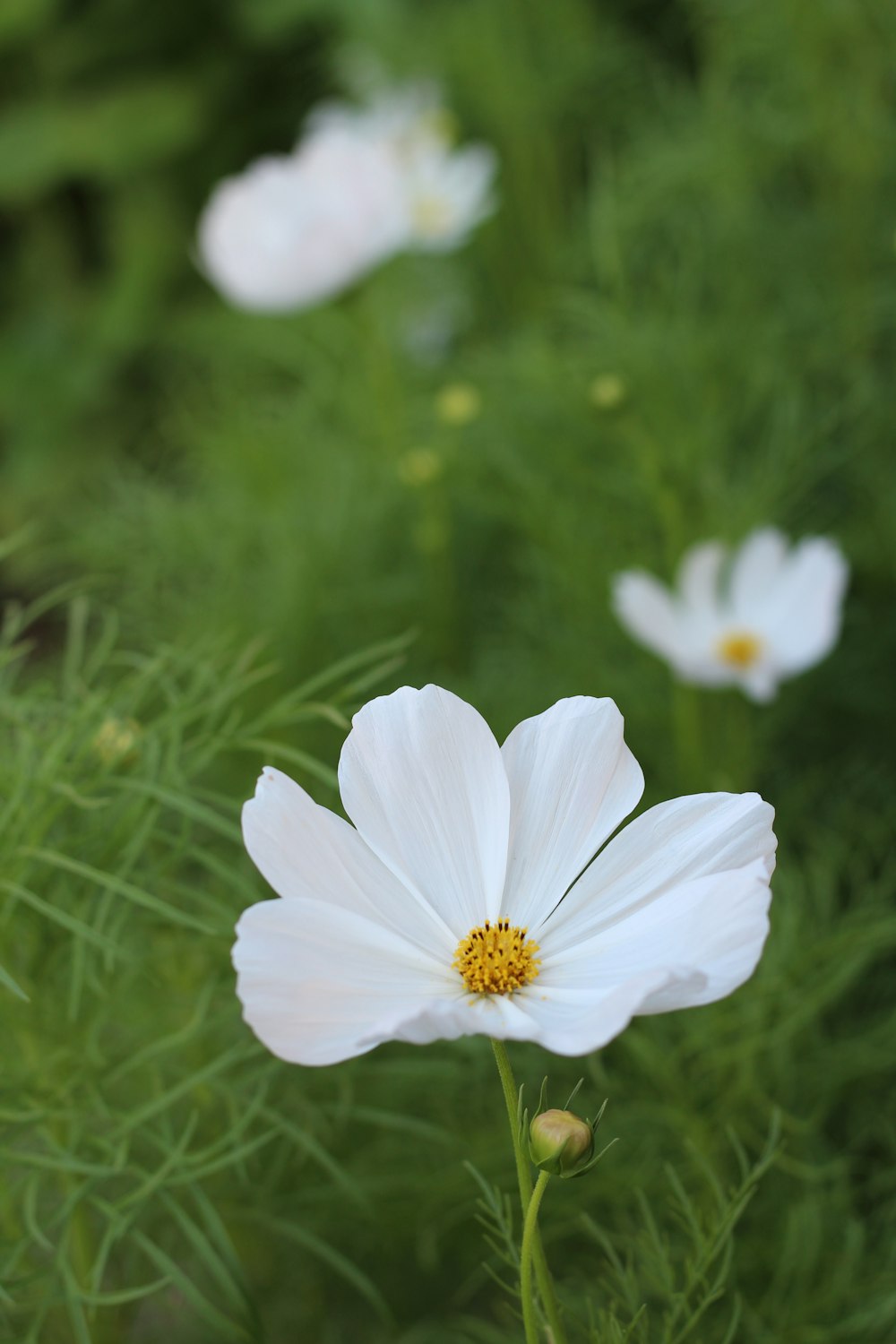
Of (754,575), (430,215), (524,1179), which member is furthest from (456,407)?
(524,1179)

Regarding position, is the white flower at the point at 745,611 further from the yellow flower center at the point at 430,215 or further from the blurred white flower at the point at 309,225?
the yellow flower center at the point at 430,215

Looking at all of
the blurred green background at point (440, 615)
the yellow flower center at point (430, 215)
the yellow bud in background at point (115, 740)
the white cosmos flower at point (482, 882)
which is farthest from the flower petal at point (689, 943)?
the yellow flower center at point (430, 215)

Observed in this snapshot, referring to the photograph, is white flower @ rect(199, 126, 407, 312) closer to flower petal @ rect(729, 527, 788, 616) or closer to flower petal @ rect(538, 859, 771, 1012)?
flower petal @ rect(729, 527, 788, 616)

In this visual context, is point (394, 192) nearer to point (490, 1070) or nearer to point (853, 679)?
point (853, 679)

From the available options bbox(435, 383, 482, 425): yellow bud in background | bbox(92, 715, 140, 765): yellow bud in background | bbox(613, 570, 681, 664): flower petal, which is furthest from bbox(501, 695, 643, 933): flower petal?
bbox(435, 383, 482, 425): yellow bud in background

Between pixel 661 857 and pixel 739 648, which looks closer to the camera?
pixel 661 857

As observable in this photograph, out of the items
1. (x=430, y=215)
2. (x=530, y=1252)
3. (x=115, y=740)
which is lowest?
(x=530, y=1252)

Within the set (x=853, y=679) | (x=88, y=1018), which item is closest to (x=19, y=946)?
(x=88, y=1018)

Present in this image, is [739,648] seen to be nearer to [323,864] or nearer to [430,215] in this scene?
[323,864]
